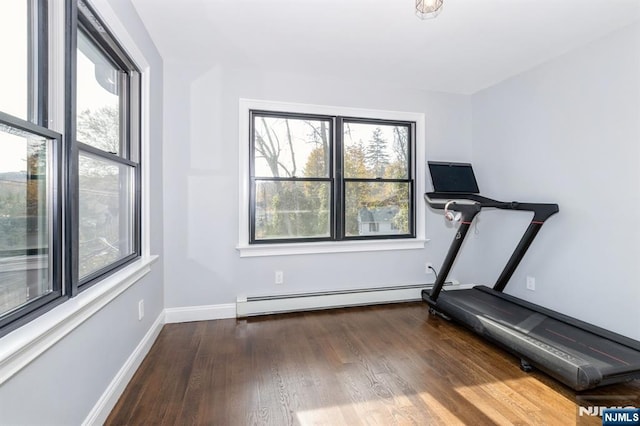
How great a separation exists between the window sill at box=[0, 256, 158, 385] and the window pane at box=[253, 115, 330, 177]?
5.85ft

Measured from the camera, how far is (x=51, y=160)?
1275 mm

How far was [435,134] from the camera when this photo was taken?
3648 mm

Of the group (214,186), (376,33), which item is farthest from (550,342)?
(214,186)

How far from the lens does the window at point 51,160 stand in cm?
108

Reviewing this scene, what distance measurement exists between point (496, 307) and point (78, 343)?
300 centimetres

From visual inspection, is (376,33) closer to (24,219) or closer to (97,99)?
(97,99)

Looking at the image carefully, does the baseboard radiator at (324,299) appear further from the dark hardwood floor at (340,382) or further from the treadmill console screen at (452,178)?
the treadmill console screen at (452,178)

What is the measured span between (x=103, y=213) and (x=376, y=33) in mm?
2366

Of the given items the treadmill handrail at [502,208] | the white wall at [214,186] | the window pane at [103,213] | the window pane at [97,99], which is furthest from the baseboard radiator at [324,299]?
the window pane at [97,99]

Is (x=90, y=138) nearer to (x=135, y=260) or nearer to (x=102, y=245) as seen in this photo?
(x=102, y=245)

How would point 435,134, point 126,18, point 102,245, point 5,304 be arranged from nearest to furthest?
1. point 5,304
2. point 102,245
3. point 126,18
4. point 435,134

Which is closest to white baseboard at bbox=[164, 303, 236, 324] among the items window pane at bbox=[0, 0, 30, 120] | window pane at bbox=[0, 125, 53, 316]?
window pane at bbox=[0, 125, 53, 316]

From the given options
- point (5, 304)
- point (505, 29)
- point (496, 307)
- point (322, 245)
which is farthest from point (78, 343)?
point (505, 29)

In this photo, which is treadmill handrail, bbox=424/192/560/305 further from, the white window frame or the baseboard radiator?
the white window frame
